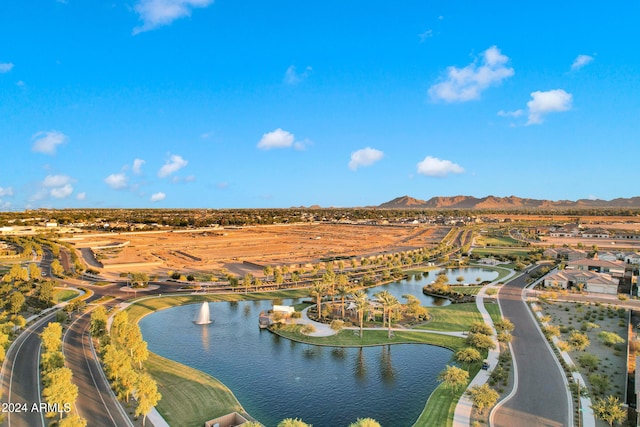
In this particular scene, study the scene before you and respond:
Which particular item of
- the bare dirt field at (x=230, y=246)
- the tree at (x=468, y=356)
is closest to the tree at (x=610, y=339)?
the tree at (x=468, y=356)

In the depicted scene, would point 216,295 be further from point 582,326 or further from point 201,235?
point 201,235

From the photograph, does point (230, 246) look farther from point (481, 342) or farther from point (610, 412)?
point (610, 412)

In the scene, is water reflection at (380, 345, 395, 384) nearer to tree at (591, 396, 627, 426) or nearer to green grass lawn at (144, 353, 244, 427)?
green grass lawn at (144, 353, 244, 427)

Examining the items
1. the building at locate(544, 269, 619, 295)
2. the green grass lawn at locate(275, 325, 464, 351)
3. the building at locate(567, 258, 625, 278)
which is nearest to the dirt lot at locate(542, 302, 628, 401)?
the building at locate(544, 269, 619, 295)

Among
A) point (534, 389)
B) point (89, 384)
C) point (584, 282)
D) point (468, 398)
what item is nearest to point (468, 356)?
point (534, 389)

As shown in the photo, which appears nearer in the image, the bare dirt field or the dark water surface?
the dark water surface

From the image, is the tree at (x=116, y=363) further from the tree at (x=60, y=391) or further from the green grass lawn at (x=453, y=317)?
the green grass lawn at (x=453, y=317)
